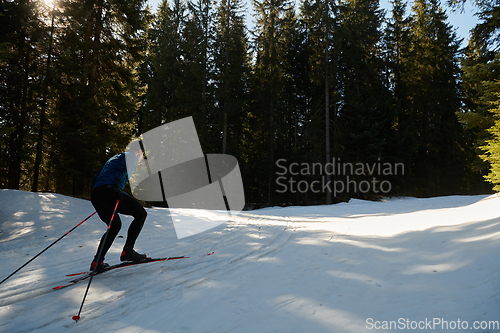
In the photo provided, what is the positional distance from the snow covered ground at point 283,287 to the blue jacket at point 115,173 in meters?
1.27

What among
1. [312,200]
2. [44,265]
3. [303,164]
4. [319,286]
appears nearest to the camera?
[319,286]

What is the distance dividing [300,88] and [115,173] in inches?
1084

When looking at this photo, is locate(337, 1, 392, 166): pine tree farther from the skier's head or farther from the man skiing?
the man skiing

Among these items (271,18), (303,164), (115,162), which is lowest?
(115,162)

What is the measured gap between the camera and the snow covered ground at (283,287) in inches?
91.4

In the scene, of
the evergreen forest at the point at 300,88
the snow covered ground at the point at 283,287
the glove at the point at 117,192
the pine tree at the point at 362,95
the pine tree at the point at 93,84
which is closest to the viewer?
the snow covered ground at the point at 283,287

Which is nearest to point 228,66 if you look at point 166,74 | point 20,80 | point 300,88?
point 166,74

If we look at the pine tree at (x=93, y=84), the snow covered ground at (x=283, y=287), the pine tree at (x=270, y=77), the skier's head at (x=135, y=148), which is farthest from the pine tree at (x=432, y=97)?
the skier's head at (x=135, y=148)

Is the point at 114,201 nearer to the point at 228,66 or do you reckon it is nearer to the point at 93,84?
the point at 93,84

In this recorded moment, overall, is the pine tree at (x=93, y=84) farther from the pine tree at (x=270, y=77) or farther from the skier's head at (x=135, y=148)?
the pine tree at (x=270, y=77)

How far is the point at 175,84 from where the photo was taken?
2597 centimetres

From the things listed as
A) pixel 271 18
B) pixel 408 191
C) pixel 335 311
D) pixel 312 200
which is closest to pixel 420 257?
pixel 335 311

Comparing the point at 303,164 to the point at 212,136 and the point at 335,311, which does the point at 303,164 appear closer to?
the point at 212,136

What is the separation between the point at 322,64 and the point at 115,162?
2261 centimetres
